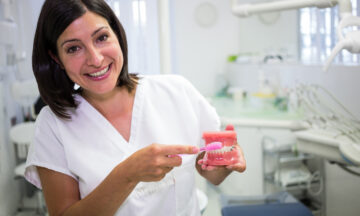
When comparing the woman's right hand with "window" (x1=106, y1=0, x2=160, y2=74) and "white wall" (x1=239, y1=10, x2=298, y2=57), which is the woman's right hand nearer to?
"window" (x1=106, y1=0, x2=160, y2=74)

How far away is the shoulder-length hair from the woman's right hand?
34 centimetres

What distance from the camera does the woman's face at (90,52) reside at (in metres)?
0.85

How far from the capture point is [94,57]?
2.77ft

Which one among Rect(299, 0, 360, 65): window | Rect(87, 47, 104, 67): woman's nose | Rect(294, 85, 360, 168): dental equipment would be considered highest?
Rect(299, 0, 360, 65): window

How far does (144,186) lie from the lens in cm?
95

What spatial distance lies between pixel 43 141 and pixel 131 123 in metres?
0.26

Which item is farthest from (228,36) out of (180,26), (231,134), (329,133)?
(231,134)

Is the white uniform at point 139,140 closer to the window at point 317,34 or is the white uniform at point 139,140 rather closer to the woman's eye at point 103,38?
the woman's eye at point 103,38

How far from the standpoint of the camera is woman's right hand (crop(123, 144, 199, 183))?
706 millimetres

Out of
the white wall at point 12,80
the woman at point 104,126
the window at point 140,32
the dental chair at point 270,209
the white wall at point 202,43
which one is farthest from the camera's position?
the white wall at point 202,43

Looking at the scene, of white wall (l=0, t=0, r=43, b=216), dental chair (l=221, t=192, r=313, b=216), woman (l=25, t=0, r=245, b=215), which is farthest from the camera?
white wall (l=0, t=0, r=43, b=216)

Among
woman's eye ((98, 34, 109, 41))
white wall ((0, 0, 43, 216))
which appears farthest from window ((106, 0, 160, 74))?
woman's eye ((98, 34, 109, 41))

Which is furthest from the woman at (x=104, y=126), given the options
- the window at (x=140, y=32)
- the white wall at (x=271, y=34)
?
the white wall at (x=271, y=34)

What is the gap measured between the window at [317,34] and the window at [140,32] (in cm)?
104
